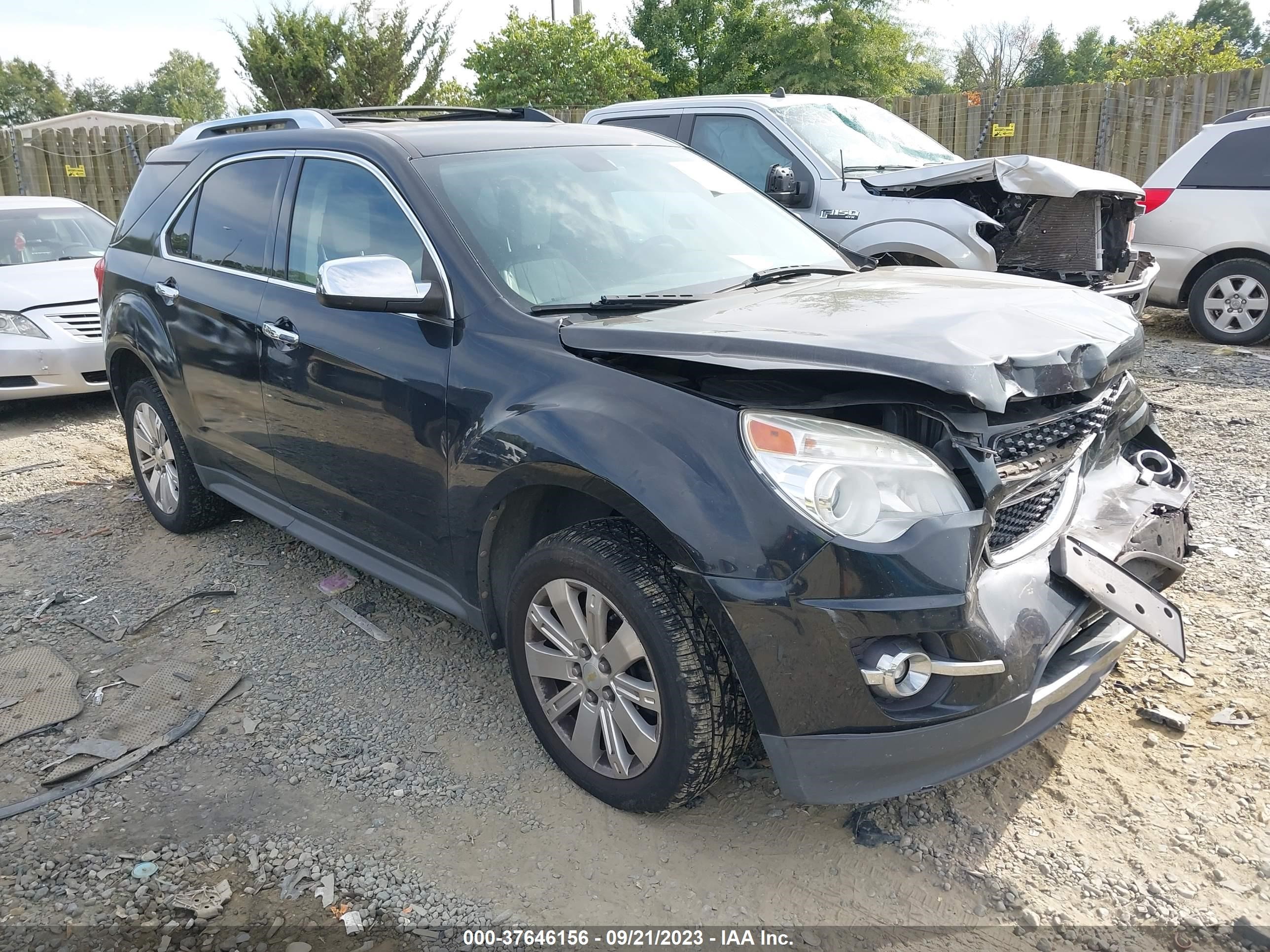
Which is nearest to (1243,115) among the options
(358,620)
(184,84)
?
(358,620)

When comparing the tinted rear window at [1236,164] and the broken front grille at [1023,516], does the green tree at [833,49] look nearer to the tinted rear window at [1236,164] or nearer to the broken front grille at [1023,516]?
the tinted rear window at [1236,164]

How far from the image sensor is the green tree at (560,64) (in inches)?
864

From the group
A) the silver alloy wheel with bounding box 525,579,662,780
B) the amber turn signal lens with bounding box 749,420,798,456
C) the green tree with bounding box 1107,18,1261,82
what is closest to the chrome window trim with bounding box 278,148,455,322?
the silver alloy wheel with bounding box 525,579,662,780

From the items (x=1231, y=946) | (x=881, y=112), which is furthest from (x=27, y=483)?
(x=881, y=112)

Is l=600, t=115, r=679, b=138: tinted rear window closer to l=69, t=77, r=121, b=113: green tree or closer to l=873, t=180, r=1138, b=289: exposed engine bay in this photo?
l=873, t=180, r=1138, b=289: exposed engine bay

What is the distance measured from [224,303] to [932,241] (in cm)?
464

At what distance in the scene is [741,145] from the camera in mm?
7508

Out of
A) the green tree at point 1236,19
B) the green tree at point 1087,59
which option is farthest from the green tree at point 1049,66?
the green tree at point 1236,19

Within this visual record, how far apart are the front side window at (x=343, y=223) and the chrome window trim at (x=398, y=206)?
11 mm

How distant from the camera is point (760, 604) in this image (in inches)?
87.2

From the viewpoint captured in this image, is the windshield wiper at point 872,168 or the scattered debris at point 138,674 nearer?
the scattered debris at point 138,674

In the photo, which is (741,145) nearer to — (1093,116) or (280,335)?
(280,335)

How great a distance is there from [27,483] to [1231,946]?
6373 millimetres

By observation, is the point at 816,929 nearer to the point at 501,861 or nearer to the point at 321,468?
the point at 501,861
